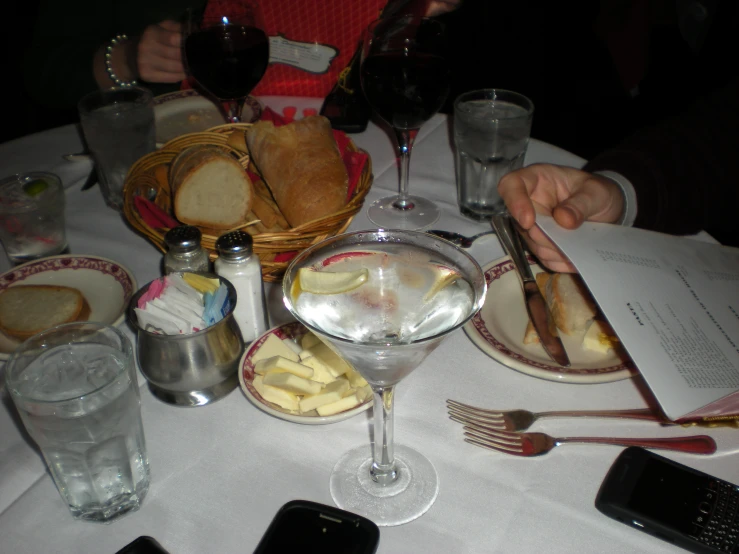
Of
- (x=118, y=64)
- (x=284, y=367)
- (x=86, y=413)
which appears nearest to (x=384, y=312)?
(x=284, y=367)

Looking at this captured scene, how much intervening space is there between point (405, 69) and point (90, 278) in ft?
2.20

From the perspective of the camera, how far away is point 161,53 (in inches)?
57.9

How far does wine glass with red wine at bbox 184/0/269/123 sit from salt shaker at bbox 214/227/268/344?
1.78 feet

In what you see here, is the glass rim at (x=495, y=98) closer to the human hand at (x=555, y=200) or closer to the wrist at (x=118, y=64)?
the human hand at (x=555, y=200)

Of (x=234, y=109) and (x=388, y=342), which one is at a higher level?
(x=388, y=342)

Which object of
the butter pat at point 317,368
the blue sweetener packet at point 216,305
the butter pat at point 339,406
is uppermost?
the blue sweetener packet at point 216,305

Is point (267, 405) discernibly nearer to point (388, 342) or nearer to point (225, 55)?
point (388, 342)

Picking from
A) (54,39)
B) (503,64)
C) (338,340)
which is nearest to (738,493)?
(338,340)

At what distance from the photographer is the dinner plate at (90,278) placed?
0.94 meters

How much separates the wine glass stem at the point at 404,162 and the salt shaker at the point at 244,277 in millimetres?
440

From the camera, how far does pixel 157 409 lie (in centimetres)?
77

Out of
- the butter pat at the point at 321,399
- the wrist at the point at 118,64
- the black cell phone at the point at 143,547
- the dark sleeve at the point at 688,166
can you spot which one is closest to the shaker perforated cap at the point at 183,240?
the butter pat at the point at 321,399

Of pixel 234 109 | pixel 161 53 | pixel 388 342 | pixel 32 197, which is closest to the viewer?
pixel 388 342

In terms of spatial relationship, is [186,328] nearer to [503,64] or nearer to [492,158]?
[492,158]
